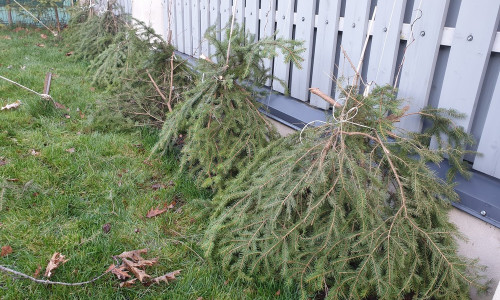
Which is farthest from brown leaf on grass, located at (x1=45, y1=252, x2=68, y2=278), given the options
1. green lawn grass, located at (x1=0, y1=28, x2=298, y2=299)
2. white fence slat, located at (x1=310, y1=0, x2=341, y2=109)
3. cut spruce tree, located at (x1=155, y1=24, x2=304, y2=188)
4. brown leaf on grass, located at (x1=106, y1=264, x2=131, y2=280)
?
white fence slat, located at (x1=310, y1=0, x2=341, y2=109)

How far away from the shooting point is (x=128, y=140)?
154 inches

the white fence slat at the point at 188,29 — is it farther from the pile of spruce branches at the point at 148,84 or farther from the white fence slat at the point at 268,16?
the white fence slat at the point at 268,16

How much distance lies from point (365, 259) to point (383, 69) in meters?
1.37

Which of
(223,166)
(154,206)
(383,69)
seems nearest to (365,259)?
(223,166)

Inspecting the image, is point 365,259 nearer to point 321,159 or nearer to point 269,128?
point 321,159

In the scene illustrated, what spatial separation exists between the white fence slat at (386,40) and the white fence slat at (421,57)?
9cm

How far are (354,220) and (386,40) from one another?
4.29 ft

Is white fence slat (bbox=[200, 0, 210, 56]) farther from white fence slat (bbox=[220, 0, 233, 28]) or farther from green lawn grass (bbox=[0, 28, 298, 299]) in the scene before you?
green lawn grass (bbox=[0, 28, 298, 299])

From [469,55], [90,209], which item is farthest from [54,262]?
[469,55]

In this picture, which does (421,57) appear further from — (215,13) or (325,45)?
(215,13)

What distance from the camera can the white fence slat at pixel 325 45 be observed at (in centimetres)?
302

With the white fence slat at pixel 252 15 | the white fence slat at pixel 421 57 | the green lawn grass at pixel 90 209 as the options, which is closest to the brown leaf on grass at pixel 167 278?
the green lawn grass at pixel 90 209

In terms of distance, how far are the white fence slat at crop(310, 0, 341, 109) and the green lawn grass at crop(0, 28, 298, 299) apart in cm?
135

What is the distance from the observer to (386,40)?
8.50ft
